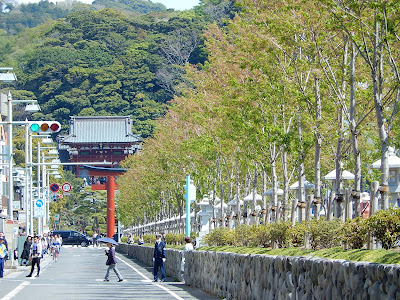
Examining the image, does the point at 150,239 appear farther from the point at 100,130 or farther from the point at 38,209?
the point at 100,130

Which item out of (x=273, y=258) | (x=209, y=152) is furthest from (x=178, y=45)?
(x=273, y=258)

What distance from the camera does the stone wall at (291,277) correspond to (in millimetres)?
10797

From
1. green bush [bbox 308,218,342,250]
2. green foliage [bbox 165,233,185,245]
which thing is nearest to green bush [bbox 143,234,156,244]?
green foliage [bbox 165,233,185,245]

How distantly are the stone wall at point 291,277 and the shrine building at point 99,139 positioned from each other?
110 metres

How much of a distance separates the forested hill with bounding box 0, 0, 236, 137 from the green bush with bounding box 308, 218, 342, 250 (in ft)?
376

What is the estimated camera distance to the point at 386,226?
14992mm

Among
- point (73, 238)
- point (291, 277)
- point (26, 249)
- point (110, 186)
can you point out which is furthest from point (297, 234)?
point (110, 186)

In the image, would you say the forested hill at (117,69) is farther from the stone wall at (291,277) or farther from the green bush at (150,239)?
the stone wall at (291,277)

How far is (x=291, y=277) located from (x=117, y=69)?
13577cm

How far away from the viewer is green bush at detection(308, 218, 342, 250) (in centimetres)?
1967

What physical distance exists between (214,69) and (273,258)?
21.6 metres

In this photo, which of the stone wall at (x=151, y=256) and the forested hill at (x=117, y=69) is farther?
the forested hill at (x=117, y=69)

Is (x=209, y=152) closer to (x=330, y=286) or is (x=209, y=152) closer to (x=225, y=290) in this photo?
(x=225, y=290)

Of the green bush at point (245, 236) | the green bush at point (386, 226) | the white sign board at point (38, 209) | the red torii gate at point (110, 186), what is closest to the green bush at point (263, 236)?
the green bush at point (245, 236)
